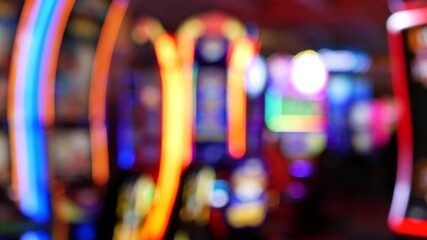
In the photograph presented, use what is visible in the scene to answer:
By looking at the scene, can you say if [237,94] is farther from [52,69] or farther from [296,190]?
[296,190]

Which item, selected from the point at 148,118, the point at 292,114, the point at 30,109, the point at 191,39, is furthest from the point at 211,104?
the point at 292,114

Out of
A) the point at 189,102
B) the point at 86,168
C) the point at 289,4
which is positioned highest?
the point at 289,4

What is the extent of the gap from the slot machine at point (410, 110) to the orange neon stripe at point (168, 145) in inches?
59.9

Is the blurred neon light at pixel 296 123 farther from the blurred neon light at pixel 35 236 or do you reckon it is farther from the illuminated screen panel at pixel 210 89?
the blurred neon light at pixel 35 236

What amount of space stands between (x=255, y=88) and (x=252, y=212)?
0.90m

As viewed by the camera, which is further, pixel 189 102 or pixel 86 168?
pixel 189 102

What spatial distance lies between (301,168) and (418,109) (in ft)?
15.6

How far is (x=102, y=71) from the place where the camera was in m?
2.71

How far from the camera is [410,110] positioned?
7.45ft

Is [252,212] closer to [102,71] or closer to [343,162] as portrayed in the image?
[102,71]

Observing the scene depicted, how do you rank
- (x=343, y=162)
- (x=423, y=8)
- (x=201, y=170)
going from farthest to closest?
(x=343, y=162) < (x=201, y=170) < (x=423, y=8)

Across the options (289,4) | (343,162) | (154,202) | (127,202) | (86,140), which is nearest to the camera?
(86,140)

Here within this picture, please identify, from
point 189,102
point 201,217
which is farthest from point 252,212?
point 189,102

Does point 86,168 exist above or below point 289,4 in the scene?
below
